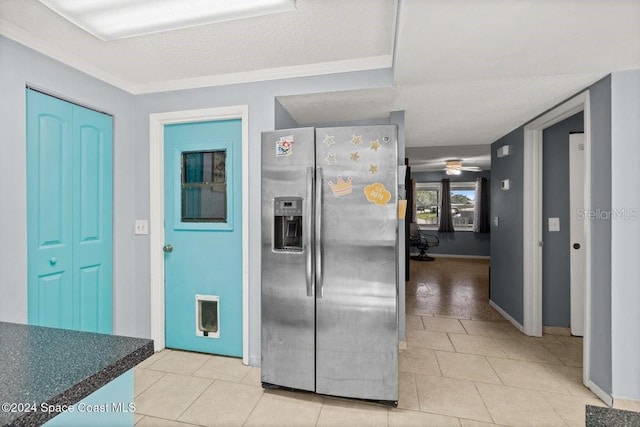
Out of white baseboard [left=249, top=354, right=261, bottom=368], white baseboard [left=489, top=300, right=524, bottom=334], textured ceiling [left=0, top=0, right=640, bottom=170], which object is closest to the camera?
textured ceiling [left=0, top=0, right=640, bottom=170]

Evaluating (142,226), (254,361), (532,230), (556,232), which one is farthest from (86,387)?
(556,232)

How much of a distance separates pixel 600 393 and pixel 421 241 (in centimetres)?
539

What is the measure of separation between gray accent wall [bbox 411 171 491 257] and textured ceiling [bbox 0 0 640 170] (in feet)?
17.1

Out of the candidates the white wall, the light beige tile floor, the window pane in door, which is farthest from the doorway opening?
the window pane in door

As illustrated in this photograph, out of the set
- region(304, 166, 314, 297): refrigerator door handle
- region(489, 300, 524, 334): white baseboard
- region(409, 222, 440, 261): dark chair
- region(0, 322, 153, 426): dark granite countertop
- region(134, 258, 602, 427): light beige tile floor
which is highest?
region(304, 166, 314, 297): refrigerator door handle

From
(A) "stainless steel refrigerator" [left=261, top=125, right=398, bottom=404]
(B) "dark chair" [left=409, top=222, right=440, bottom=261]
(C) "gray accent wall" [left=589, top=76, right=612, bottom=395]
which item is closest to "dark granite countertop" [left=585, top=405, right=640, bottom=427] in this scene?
(A) "stainless steel refrigerator" [left=261, top=125, right=398, bottom=404]

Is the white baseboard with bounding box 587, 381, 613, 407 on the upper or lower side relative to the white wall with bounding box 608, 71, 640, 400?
lower

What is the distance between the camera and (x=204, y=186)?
2.53 m

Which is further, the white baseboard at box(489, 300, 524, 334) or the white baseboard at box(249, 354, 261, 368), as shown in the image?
the white baseboard at box(489, 300, 524, 334)

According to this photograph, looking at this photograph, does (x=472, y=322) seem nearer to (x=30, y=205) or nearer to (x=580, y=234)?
(x=580, y=234)

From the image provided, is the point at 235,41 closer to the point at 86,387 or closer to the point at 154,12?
the point at 154,12

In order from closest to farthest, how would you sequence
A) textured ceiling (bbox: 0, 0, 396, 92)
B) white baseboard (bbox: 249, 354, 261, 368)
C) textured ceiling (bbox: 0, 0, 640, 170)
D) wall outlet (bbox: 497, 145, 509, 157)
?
textured ceiling (bbox: 0, 0, 640, 170), textured ceiling (bbox: 0, 0, 396, 92), white baseboard (bbox: 249, 354, 261, 368), wall outlet (bbox: 497, 145, 509, 157)

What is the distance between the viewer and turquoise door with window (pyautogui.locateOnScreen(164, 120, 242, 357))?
2.46 metres

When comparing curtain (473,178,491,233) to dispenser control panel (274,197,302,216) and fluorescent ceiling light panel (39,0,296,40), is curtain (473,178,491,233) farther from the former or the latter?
fluorescent ceiling light panel (39,0,296,40)
